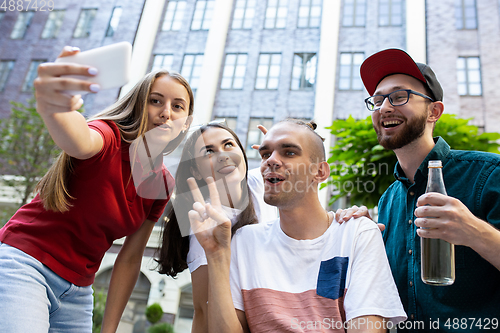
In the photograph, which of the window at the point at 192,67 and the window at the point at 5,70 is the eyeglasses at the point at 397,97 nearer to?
the window at the point at 192,67

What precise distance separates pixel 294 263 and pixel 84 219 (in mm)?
1168

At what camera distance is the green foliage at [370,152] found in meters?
4.94

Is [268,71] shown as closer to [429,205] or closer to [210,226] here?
[210,226]

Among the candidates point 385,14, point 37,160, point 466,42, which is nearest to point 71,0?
point 37,160

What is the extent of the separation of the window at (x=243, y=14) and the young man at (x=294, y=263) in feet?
48.2

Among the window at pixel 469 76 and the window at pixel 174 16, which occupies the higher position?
the window at pixel 174 16

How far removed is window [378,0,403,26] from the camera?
14508 millimetres

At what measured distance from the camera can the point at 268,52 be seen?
15.2m

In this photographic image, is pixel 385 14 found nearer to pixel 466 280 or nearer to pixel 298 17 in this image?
pixel 298 17

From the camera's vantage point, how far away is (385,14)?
48.1 ft

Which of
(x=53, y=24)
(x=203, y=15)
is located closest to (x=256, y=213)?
(x=203, y=15)

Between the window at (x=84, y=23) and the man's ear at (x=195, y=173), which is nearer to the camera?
the man's ear at (x=195, y=173)

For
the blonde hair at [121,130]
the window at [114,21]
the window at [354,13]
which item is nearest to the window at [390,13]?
the window at [354,13]

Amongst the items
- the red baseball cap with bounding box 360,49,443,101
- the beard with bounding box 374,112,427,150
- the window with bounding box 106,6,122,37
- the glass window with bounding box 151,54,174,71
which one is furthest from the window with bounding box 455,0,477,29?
the beard with bounding box 374,112,427,150
